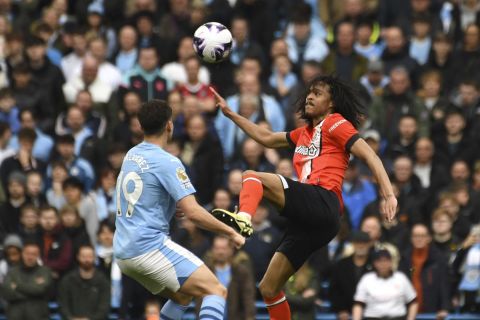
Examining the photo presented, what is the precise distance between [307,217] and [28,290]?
5146 millimetres

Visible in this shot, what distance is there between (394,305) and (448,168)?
255cm

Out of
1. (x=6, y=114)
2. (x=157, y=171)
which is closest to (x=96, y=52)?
(x=6, y=114)

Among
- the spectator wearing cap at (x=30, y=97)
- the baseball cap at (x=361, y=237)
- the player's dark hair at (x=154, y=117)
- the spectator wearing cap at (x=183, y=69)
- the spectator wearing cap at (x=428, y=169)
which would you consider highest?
the spectator wearing cap at (x=183, y=69)

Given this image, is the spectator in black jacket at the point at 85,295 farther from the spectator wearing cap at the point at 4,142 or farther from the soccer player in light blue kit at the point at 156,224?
the soccer player in light blue kit at the point at 156,224

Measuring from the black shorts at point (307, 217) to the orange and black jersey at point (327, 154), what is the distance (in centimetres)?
13

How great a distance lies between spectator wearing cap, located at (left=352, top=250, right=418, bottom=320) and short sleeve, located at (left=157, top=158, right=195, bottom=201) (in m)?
4.73

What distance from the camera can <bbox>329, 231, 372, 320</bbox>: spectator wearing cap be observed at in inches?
607

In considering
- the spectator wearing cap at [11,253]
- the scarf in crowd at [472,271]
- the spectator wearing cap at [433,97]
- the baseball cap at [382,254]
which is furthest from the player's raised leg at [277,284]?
the spectator wearing cap at [433,97]

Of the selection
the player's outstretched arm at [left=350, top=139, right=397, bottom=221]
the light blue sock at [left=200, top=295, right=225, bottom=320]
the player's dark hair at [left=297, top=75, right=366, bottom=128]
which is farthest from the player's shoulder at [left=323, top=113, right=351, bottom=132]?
the light blue sock at [left=200, top=295, right=225, bottom=320]

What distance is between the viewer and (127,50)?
746 inches

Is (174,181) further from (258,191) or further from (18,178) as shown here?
(18,178)

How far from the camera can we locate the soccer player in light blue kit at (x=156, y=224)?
430 inches

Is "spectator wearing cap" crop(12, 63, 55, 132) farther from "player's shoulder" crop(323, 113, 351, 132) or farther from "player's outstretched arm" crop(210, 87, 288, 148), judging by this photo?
"player's shoulder" crop(323, 113, 351, 132)

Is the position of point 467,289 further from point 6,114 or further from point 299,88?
point 6,114
